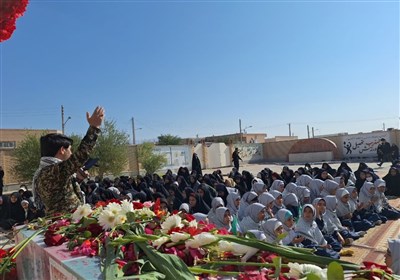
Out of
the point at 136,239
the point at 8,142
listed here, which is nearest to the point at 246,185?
the point at 136,239

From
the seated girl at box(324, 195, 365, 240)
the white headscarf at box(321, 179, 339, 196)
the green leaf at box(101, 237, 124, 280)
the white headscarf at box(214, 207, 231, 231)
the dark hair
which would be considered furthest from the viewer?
the white headscarf at box(321, 179, 339, 196)

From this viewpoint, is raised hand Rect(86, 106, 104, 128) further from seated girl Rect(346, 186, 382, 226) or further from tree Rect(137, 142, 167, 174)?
tree Rect(137, 142, 167, 174)

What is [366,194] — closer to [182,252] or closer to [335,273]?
[182,252]

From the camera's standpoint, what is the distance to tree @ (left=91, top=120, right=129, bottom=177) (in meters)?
17.1

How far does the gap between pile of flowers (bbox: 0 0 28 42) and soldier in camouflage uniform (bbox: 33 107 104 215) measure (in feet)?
3.53

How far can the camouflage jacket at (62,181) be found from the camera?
210 cm

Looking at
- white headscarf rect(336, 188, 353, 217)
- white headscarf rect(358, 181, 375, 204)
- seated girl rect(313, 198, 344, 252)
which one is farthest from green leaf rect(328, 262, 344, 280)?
white headscarf rect(358, 181, 375, 204)

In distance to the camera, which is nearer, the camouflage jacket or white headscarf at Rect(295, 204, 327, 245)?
the camouflage jacket

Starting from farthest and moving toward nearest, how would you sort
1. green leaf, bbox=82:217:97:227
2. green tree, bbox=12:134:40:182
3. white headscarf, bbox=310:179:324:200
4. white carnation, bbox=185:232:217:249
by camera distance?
green tree, bbox=12:134:40:182, white headscarf, bbox=310:179:324:200, green leaf, bbox=82:217:97:227, white carnation, bbox=185:232:217:249

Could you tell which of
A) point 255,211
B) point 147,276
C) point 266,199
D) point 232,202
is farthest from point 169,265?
point 232,202

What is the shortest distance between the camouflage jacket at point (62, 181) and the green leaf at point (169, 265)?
3.41 feet

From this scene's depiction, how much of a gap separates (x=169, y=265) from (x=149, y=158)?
19914 millimetres

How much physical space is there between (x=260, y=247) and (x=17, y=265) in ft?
5.59

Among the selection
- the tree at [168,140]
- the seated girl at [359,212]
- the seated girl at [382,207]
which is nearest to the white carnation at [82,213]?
the seated girl at [359,212]
